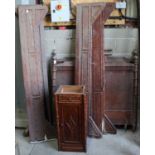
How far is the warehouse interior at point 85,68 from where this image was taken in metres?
2.32

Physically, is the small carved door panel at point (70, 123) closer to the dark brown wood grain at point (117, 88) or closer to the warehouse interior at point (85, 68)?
the warehouse interior at point (85, 68)

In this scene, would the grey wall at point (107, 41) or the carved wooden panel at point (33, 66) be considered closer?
the carved wooden panel at point (33, 66)

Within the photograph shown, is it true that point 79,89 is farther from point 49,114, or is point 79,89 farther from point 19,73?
point 19,73

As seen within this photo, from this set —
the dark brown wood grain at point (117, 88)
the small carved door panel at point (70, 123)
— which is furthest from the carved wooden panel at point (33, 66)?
the small carved door panel at point (70, 123)

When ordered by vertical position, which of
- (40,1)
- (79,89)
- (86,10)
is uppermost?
(40,1)

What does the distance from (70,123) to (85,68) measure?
64 cm

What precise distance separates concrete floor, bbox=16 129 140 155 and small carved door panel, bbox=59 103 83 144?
0.16 metres

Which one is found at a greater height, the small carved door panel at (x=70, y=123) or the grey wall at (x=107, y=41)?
the grey wall at (x=107, y=41)

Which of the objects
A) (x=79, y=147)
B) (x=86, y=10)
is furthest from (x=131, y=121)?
(x=86, y=10)

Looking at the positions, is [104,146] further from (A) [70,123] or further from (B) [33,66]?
(B) [33,66]

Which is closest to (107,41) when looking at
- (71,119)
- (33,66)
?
(33,66)

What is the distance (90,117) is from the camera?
2414 mm

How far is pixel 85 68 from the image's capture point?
7.78 feet
